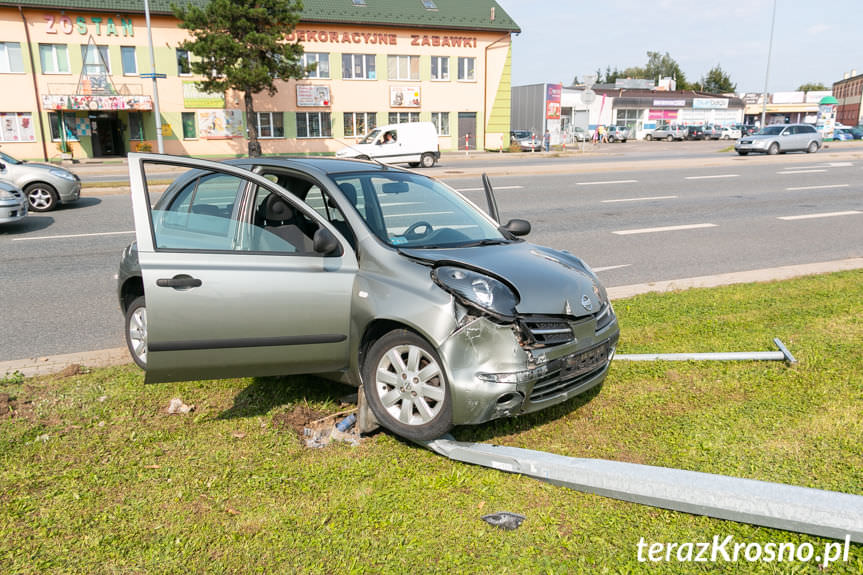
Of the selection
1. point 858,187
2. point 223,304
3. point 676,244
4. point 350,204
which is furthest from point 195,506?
point 858,187

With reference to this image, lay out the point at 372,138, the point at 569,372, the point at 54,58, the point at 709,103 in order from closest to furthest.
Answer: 1. the point at 569,372
2. the point at 372,138
3. the point at 54,58
4. the point at 709,103

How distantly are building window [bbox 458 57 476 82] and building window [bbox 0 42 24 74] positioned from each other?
2502cm

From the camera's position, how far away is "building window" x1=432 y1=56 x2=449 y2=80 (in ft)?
140

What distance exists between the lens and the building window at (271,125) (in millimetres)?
39531

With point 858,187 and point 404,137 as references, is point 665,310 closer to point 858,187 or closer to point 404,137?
point 858,187

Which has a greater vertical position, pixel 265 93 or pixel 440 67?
pixel 440 67

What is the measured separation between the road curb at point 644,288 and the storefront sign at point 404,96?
3572cm

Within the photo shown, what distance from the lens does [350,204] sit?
169 inches

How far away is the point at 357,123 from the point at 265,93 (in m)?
5.85

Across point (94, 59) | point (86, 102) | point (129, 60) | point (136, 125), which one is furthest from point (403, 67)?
point (86, 102)

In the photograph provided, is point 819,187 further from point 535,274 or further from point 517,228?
point 535,274

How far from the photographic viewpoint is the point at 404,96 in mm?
41844

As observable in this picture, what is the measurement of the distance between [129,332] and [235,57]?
31.9m

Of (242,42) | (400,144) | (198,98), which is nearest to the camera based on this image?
(400,144)
